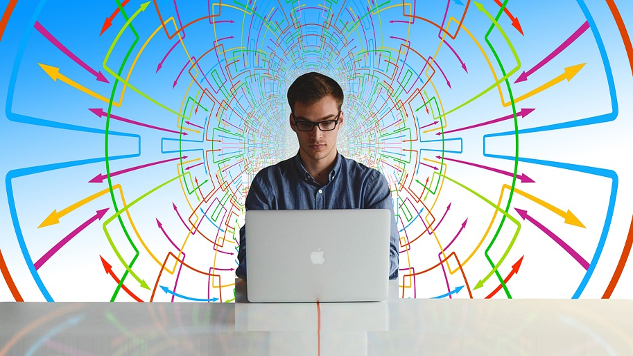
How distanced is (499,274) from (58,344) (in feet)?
9.08

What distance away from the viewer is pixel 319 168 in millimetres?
2715

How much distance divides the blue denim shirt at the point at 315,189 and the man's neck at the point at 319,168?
30mm

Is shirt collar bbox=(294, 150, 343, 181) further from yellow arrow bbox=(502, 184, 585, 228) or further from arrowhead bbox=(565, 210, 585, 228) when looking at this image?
arrowhead bbox=(565, 210, 585, 228)

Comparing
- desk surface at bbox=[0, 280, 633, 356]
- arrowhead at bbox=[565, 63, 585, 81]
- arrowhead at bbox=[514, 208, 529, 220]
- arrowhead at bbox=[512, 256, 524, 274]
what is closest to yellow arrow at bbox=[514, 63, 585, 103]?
arrowhead at bbox=[565, 63, 585, 81]

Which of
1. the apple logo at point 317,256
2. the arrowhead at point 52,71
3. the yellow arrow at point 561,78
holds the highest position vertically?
the arrowhead at point 52,71

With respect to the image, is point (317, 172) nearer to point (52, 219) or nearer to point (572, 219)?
point (572, 219)

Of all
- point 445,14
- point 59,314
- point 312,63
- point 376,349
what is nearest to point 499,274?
point 445,14

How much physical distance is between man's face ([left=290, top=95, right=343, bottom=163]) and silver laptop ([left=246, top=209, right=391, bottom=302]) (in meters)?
0.92

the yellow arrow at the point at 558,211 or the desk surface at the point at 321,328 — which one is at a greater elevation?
the yellow arrow at the point at 558,211

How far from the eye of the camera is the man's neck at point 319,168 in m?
2.71

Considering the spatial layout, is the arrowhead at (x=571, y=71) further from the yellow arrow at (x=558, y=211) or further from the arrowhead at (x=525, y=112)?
the yellow arrow at (x=558, y=211)

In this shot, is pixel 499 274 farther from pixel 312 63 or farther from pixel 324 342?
pixel 324 342

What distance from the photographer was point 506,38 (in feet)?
11.6

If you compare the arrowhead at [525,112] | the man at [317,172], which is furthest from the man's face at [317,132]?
the arrowhead at [525,112]
